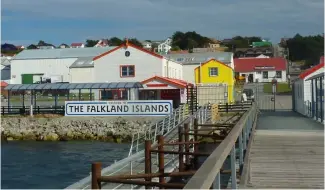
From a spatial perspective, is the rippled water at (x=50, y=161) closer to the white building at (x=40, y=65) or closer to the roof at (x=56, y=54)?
the white building at (x=40, y=65)

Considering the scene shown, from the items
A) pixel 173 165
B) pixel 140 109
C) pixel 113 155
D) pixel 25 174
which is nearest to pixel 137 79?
pixel 140 109

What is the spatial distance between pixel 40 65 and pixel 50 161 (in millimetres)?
47764

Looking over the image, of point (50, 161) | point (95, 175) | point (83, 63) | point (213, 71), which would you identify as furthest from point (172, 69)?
point (95, 175)

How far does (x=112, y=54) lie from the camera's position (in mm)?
46562

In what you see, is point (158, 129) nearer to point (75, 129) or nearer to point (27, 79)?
point (75, 129)

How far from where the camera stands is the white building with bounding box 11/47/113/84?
230 ft

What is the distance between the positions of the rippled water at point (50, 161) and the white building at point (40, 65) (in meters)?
36.6

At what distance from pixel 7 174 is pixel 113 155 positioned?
6780 mm

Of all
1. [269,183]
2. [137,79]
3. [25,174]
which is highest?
[137,79]

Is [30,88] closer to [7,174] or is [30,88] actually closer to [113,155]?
[113,155]

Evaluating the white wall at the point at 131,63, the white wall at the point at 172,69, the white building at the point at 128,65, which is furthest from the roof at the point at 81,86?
the white wall at the point at 172,69

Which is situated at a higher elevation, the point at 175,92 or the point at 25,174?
the point at 175,92

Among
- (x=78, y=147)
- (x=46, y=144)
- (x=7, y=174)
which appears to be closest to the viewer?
(x=7, y=174)

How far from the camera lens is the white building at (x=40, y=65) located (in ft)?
230
